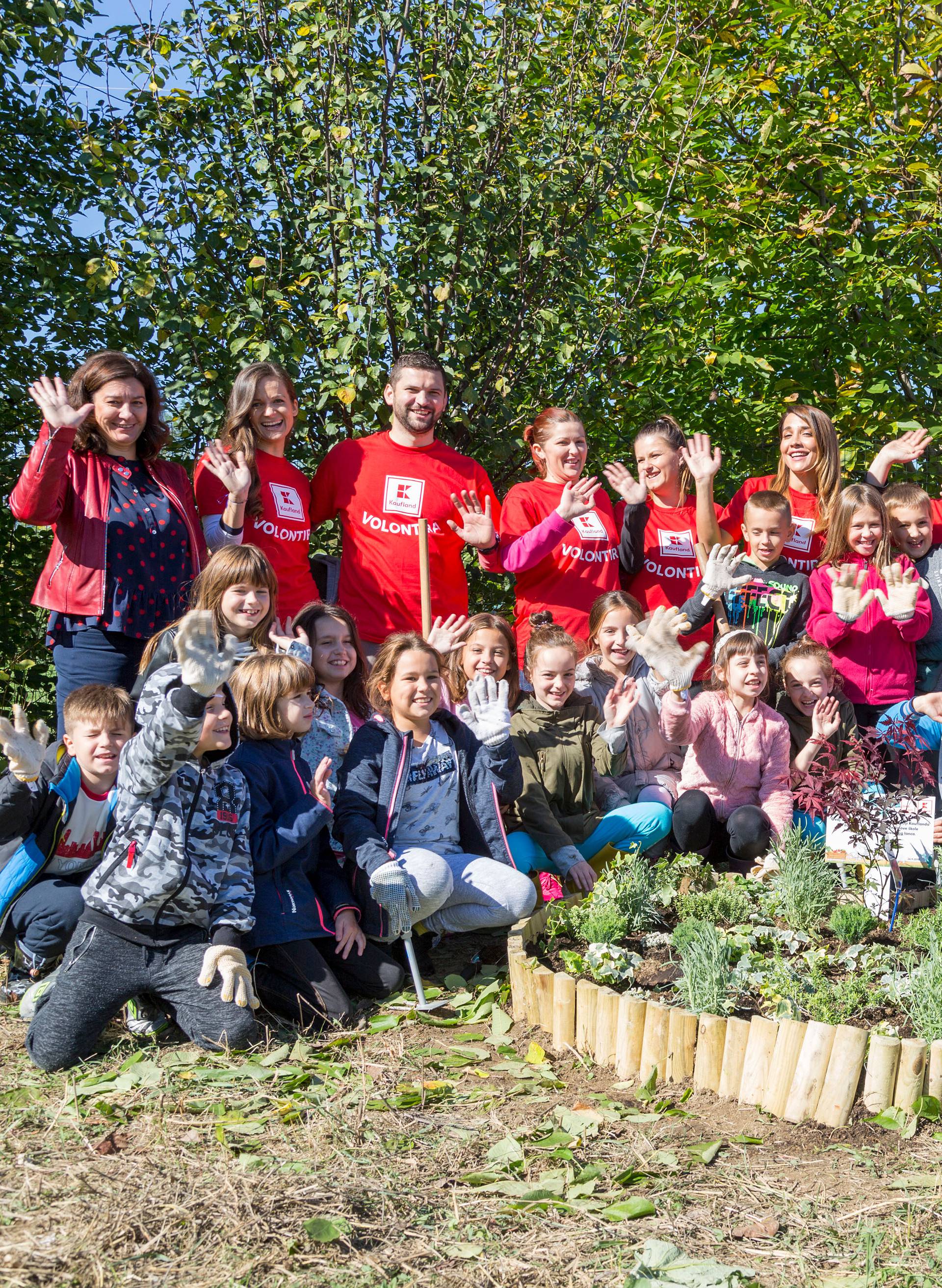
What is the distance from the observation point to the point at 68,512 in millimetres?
4594

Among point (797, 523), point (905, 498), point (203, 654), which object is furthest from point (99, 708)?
point (905, 498)

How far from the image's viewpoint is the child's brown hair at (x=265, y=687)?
417cm

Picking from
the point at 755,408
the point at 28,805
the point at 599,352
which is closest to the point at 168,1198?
the point at 28,805

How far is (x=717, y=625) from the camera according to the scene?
5.84 m

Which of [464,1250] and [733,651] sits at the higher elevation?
[733,651]

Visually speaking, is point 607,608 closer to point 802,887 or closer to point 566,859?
point 566,859

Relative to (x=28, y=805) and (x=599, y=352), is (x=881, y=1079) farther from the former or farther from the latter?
(x=599, y=352)

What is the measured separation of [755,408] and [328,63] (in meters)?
3.28

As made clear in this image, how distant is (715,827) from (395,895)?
1778 millimetres

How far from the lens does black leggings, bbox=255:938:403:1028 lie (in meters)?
3.96

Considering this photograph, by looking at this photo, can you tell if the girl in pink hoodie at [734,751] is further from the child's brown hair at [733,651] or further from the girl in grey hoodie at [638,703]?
the girl in grey hoodie at [638,703]

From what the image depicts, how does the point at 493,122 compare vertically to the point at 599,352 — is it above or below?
above

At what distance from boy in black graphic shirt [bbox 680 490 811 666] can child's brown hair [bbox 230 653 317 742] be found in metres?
2.27

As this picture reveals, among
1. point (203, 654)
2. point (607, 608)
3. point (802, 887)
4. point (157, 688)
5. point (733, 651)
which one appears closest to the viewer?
point (203, 654)
